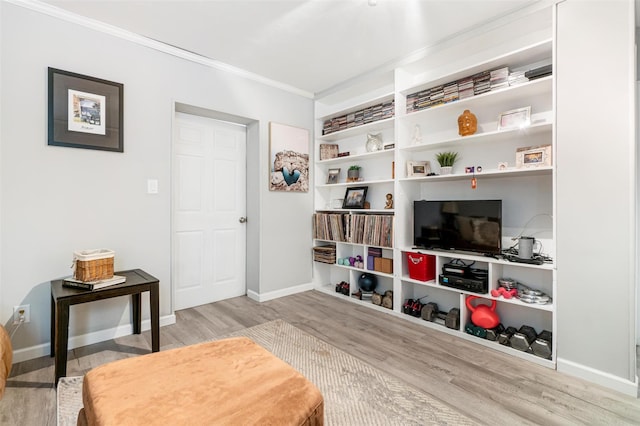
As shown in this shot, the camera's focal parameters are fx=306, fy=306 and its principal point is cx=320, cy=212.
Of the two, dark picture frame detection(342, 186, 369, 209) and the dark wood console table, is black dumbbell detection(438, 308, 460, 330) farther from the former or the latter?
the dark wood console table

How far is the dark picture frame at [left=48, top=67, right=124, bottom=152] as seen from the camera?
86.4 inches

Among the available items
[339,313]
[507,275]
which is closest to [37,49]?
[339,313]

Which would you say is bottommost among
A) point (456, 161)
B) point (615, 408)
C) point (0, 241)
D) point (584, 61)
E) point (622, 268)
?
point (615, 408)

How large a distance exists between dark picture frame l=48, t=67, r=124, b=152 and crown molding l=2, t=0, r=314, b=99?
398 mm

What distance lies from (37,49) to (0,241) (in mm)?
1348

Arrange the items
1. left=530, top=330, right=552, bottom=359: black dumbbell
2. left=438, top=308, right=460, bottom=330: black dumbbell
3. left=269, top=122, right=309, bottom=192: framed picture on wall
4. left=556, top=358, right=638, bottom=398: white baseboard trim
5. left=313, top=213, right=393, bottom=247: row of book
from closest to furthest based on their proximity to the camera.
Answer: left=556, top=358, right=638, bottom=398: white baseboard trim
left=530, top=330, right=552, bottom=359: black dumbbell
left=438, top=308, right=460, bottom=330: black dumbbell
left=313, top=213, right=393, bottom=247: row of book
left=269, top=122, right=309, bottom=192: framed picture on wall

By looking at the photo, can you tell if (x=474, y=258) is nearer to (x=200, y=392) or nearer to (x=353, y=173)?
(x=353, y=173)

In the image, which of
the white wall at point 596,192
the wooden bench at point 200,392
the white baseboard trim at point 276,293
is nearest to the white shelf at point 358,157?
the white wall at point 596,192

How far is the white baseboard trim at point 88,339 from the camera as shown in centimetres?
211

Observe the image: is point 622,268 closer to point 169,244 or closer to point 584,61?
point 584,61

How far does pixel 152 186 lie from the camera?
265 cm

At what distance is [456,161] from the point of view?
2.88 metres

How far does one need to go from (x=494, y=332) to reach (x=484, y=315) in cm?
14

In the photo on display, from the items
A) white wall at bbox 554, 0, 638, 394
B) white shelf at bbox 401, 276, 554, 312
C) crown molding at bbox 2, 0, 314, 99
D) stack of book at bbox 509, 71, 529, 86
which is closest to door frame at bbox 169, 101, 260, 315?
crown molding at bbox 2, 0, 314, 99
